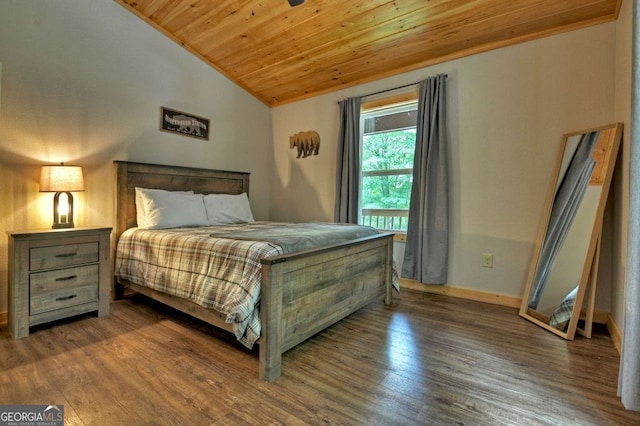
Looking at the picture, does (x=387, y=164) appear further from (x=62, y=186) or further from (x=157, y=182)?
(x=62, y=186)

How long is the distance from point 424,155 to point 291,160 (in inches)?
74.3

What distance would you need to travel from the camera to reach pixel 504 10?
2.38 meters

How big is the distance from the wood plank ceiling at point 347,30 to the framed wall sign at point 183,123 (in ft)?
2.43

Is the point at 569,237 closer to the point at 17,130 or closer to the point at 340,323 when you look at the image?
the point at 340,323

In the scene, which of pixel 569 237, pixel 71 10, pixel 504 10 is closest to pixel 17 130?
pixel 71 10

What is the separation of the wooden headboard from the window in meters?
1.65

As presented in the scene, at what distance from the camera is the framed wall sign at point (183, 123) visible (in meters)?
3.24

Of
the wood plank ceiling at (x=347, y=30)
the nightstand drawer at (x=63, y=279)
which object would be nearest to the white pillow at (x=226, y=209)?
the nightstand drawer at (x=63, y=279)

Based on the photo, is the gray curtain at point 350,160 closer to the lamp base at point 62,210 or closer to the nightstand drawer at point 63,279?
the nightstand drawer at point 63,279

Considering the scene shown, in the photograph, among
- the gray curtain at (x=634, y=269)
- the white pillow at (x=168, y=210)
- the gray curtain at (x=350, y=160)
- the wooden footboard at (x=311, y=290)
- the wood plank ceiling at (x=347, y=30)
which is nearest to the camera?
the gray curtain at (x=634, y=269)

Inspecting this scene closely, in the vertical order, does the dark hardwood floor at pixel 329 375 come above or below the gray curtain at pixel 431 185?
below

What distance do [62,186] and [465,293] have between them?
3567 mm

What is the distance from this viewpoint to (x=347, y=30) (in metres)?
2.80

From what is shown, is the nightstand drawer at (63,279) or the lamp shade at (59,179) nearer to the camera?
the nightstand drawer at (63,279)
